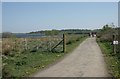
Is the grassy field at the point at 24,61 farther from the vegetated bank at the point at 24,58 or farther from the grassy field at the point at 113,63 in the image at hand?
the grassy field at the point at 113,63

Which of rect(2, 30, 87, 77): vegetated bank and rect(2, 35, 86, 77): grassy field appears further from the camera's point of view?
rect(2, 30, 87, 77): vegetated bank

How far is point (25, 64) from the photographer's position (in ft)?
58.6

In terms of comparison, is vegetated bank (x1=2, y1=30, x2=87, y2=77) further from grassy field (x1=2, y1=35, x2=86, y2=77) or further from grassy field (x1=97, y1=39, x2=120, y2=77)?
grassy field (x1=97, y1=39, x2=120, y2=77)

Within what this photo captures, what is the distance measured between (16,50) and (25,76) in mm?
15572

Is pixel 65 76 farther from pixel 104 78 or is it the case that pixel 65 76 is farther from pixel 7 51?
pixel 7 51

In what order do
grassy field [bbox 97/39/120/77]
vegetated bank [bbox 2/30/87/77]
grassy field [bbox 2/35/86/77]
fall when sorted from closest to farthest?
grassy field [bbox 97/39/120/77] → grassy field [bbox 2/35/86/77] → vegetated bank [bbox 2/30/87/77]

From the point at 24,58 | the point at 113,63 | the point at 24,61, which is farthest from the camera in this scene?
the point at 24,58

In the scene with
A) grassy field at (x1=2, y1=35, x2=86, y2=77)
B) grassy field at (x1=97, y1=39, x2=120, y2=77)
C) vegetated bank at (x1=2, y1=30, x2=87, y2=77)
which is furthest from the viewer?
vegetated bank at (x1=2, y1=30, x2=87, y2=77)

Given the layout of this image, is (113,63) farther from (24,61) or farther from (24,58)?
(24,58)

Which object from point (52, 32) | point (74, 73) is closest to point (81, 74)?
point (74, 73)

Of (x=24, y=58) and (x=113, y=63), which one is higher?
(x=24, y=58)

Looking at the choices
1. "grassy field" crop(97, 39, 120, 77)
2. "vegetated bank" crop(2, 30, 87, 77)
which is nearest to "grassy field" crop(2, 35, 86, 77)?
"vegetated bank" crop(2, 30, 87, 77)

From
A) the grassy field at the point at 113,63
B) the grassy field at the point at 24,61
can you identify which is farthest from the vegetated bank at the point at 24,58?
the grassy field at the point at 113,63

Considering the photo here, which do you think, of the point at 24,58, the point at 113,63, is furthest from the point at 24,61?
the point at 113,63
